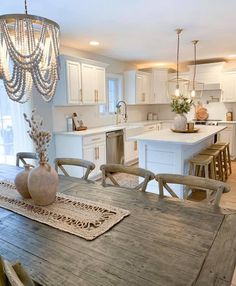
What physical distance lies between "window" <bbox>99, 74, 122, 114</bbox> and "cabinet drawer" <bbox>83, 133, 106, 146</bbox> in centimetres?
140

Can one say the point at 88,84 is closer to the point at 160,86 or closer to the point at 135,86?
the point at 135,86

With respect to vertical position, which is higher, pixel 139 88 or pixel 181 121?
pixel 139 88

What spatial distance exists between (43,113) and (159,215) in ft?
10.6

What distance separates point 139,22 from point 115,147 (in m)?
2.41

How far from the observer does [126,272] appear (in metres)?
0.94

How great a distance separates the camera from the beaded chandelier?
4.93 feet

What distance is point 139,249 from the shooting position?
108cm

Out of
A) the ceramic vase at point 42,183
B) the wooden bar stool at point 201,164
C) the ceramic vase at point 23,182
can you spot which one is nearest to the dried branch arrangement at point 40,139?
the ceramic vase at point 42,183

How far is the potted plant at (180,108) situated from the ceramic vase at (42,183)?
2.83 metres

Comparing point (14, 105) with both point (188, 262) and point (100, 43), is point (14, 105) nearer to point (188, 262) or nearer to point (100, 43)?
point (100, 43)

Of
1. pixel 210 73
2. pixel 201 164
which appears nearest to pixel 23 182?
pixel 201 164

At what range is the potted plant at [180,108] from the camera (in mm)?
3879

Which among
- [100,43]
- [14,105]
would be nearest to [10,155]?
[14,105]

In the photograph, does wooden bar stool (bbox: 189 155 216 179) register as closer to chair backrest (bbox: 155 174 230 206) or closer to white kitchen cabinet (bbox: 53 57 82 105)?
chair backrest (bbox: 155 174 230 206)
